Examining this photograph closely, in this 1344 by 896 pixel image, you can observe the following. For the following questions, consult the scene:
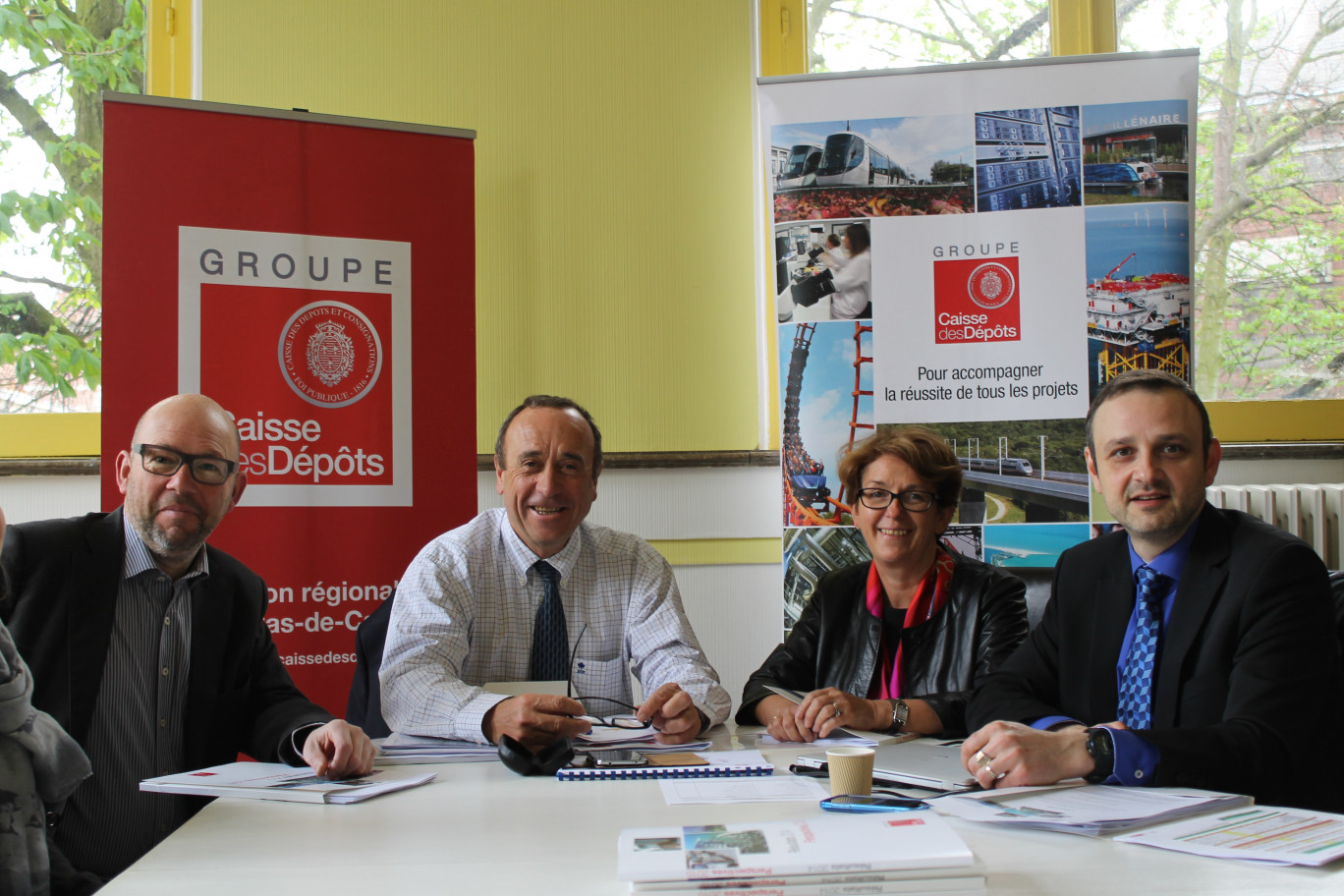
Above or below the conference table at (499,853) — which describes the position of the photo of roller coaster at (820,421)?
above

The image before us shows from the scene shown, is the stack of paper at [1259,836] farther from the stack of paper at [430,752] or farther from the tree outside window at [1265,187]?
the tree outside window at [1265,187]

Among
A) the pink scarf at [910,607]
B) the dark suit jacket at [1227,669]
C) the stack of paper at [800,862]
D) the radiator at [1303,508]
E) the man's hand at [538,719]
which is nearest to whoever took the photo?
the stack of paper at [800,862]

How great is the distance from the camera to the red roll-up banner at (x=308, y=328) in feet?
9.75

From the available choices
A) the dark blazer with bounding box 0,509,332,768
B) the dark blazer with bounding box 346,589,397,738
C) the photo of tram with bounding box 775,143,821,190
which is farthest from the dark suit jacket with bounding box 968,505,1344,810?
the photo of tram with bounding box 775,143,821,190

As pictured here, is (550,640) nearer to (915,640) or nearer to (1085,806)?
(915,640)

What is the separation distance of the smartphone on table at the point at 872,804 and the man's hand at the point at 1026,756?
15cm

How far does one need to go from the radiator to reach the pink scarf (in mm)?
1481

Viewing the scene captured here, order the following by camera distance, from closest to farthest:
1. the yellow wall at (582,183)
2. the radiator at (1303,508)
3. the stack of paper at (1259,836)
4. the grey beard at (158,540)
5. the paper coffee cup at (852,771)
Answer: the stack of paper at (1259,836) → the paper coffee cup at (852,771) → the grey beard at (158,540) → the radiator at (1303,508) → the yellow wall at (582,183)

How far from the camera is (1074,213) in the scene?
3.19 m

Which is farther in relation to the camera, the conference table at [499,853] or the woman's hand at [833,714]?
the woman's hand at [833,714]

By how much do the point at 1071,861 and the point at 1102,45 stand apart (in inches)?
138

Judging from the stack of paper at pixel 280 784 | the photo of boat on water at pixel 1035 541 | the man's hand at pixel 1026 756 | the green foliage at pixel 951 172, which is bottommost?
the stack of paper at pixel 280 784

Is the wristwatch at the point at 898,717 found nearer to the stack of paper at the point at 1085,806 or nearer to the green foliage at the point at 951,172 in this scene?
the stack of paper at the point at 1085,806

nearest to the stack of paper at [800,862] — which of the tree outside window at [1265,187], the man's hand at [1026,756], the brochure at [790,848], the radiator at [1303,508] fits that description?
the brochure at [790,848]
